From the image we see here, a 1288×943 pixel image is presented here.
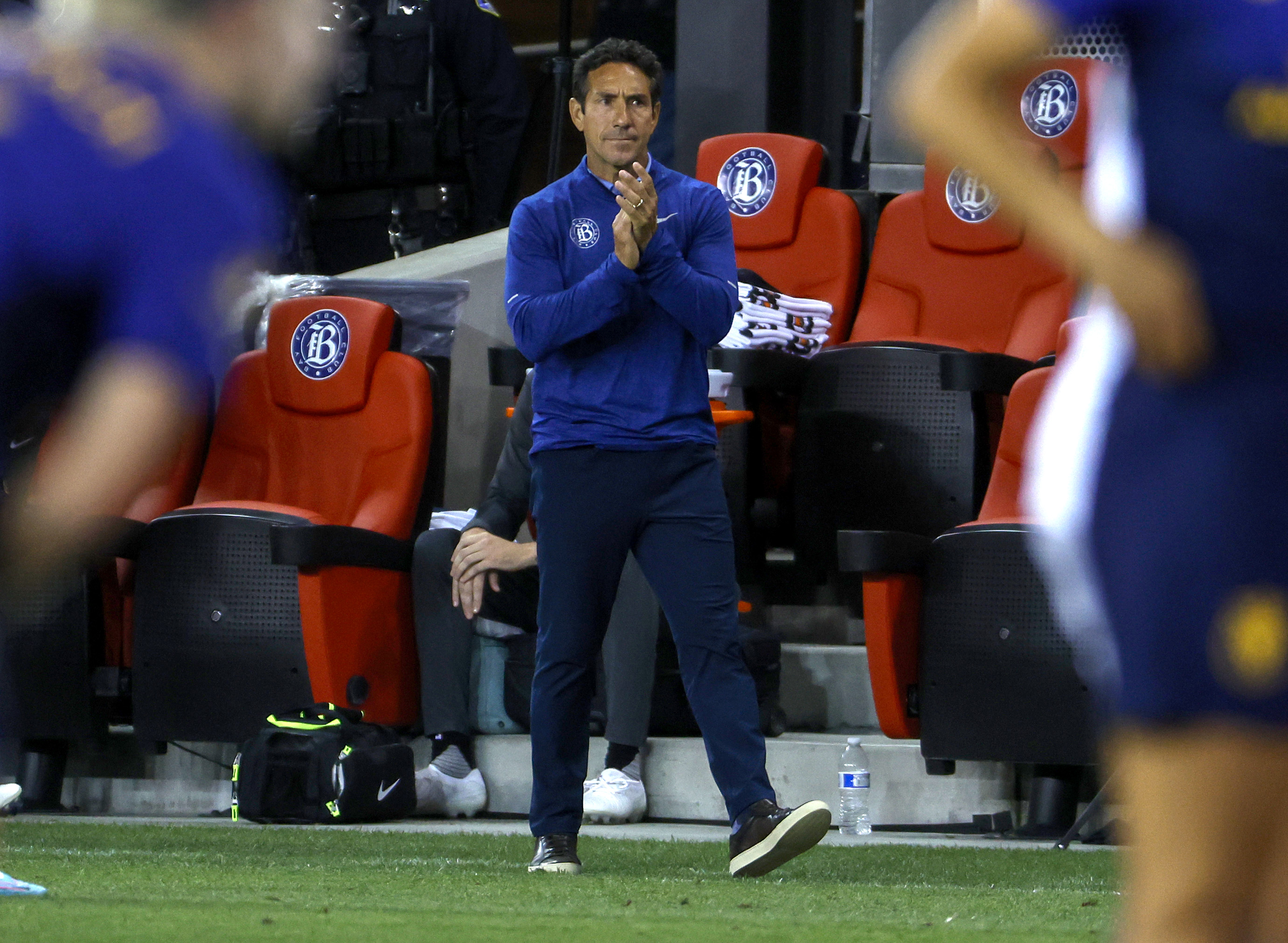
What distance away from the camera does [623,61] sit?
5.01 metres

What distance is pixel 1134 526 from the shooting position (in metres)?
1.46

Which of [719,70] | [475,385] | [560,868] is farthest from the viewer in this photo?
[719,70]

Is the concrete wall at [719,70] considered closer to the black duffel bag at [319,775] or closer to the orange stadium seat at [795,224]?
the orange stadium seat at [795,224]

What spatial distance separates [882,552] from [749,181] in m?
2.21

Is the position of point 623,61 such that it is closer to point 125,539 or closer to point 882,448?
point 882,448

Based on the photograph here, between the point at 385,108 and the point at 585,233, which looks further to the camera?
the point at 385,108

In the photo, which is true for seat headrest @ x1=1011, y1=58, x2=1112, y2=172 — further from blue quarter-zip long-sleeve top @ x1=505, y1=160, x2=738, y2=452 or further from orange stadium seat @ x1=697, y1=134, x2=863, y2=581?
blue quarter-zip long-sleeve top @ x1=505, y1=160, x2=738, y2=452

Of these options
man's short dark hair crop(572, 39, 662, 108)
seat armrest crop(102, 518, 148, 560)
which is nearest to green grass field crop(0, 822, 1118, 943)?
seat armrest crop(102, 518, 148, 560)

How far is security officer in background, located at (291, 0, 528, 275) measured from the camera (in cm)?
910

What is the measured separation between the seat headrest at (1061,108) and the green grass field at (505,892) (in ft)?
9.44

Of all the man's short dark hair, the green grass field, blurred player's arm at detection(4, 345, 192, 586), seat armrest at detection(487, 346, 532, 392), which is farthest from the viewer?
seat armrest at detection(487, 346, 532, 392)

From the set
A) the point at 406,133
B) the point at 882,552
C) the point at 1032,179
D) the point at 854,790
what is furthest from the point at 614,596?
the point at 406,133

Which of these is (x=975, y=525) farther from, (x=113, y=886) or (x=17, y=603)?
(x=17, y=603)

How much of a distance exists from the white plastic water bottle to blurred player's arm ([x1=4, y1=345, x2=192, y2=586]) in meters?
4.51
